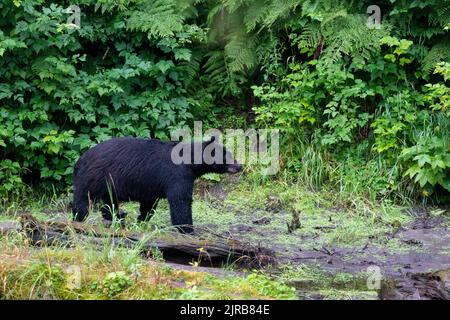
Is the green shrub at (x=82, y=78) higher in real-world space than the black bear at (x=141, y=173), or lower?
higher

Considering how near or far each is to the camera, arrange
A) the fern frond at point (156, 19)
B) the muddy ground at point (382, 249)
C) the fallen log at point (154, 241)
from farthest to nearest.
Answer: the fern frond at point (156, 19)
the muddy ground at point (382, 249)
the fallen log at point (154, 241)

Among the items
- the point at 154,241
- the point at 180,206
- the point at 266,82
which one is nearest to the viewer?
the point at 154,241

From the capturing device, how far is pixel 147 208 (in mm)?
9102

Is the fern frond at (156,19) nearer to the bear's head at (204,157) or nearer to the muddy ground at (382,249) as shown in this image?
the bear's head at (204,157)

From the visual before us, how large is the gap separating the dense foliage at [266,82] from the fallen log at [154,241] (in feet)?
9.72

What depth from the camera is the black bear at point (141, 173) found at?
8602 millimetres

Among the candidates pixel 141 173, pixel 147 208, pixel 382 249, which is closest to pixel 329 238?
pixel 382 249

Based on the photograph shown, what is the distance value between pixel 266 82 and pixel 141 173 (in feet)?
12.3

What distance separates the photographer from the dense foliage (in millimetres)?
10242

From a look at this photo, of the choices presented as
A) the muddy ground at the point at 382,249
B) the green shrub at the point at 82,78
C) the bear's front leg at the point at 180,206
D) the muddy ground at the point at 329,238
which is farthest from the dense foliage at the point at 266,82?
the bear's front leg at the point at 180,206

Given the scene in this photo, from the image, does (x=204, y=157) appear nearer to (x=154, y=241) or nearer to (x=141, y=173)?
(x=141, y=173)

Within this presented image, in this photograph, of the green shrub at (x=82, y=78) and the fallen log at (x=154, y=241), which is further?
the green shrub at (x=82, y=78)

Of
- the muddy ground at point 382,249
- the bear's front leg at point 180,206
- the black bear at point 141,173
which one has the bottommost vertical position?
the muddy ground at point 382,249
